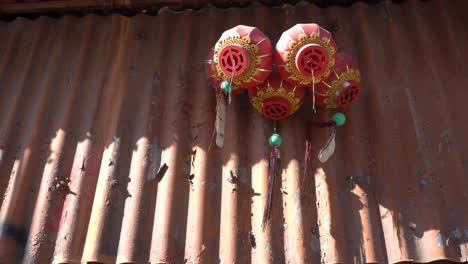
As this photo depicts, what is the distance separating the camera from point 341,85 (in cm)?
246

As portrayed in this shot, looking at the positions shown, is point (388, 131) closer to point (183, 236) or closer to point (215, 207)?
point (215, 207)

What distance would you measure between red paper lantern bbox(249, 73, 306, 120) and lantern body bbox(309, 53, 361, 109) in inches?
4.9

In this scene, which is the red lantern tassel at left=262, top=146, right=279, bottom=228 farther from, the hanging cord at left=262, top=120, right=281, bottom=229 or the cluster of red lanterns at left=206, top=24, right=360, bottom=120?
the cluster of red lanterns at left=206, top=24, right=360, bottom=120

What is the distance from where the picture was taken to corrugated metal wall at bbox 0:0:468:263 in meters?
2.28

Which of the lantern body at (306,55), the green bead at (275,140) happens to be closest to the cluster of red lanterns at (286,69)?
the lantern body at (306,55)

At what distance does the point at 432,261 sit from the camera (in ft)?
7.04

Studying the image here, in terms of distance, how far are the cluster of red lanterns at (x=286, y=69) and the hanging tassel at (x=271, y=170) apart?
0.15 m

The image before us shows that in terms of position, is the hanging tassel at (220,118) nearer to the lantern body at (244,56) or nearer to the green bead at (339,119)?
the lantern body at (244,56)

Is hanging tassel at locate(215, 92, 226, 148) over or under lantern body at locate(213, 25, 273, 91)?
under

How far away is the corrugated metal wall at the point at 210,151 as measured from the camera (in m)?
2.28

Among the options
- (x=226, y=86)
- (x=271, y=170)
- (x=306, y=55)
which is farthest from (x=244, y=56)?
(x=271, y=170)

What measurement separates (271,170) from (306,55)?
2.14 ft

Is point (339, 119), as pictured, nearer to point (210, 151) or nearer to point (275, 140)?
point (275, 140)

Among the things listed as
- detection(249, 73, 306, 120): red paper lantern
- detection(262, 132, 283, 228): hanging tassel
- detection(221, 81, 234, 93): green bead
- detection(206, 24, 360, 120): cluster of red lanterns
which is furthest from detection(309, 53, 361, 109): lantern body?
detection(221, 81, 234, 93): green bead
